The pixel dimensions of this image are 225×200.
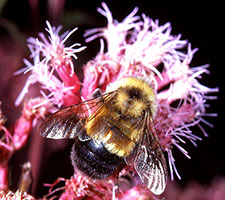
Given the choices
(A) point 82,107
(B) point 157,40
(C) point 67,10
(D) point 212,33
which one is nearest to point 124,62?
(B) point 157,40

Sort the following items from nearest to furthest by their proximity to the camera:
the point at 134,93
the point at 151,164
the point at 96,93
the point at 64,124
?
1. the point at 151,164
2. the point at 64,124
3. the point at 134,93
4. the point at 96,93

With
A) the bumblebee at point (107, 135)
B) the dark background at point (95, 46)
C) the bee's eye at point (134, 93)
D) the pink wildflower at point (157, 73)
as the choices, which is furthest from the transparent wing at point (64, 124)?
the dark background at point (95, 46)

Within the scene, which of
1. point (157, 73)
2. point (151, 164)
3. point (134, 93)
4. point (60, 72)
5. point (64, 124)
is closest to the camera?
point (151, 164)

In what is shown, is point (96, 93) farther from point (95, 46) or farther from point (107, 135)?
point (95, 46)

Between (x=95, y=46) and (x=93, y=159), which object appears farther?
(x=95, y=46)

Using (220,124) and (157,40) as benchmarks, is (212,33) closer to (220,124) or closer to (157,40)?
(220,124)

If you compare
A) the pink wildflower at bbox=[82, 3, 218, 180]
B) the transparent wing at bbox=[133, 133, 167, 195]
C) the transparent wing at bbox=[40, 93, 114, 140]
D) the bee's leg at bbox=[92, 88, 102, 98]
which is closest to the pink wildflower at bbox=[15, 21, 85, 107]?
the pink wildflower at bbox=[82, 3, 218, 180]

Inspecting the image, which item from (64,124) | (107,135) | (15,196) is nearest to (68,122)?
(64,124)
